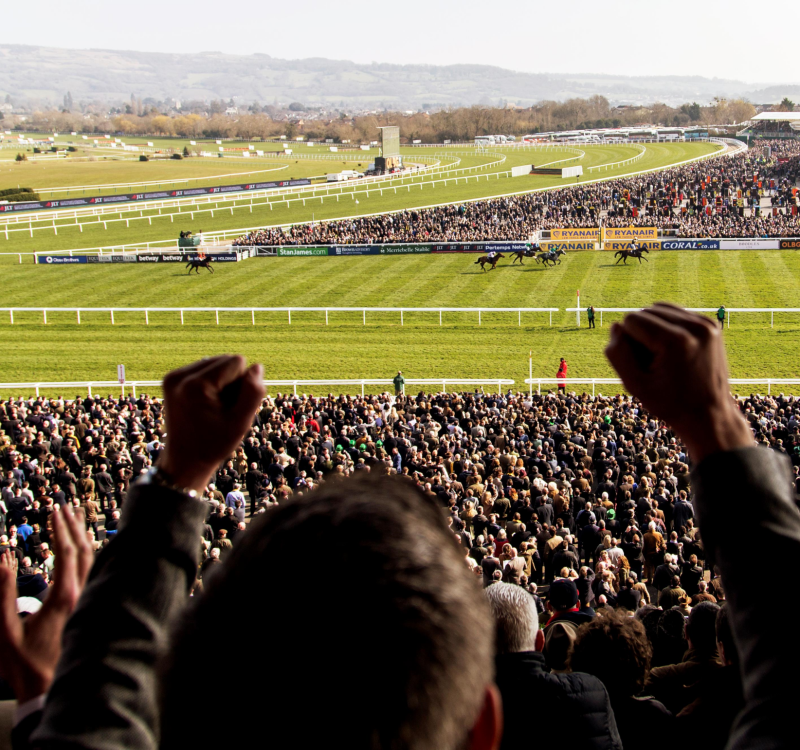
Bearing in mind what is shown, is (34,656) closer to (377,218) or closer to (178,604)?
(178,604)

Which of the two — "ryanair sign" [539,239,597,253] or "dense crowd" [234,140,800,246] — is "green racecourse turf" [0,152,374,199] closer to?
"dense crowd" [234,140,800,246]

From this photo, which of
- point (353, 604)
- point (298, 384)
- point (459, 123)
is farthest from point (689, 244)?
point (459, 123)

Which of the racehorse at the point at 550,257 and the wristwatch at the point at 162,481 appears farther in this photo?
the racehorse at the point at 550,257

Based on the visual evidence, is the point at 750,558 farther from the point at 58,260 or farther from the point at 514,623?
the point at 58,260

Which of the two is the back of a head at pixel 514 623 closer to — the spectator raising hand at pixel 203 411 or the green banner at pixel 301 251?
the spectator raising hand at pixel 203 411

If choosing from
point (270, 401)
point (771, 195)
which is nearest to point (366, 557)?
point (270, 401)

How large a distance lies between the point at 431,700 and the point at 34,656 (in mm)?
844

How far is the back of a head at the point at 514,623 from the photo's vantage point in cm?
290

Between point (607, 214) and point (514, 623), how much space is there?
54.9 metres

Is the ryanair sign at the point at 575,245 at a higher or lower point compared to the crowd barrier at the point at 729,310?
higher

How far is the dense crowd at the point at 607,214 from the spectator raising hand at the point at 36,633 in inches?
1727

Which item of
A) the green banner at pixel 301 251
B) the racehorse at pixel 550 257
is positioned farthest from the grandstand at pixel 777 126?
the green banner at pixel 301 251

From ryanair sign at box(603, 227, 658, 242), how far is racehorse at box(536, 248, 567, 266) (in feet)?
13.5

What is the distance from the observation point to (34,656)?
4.83 feet
